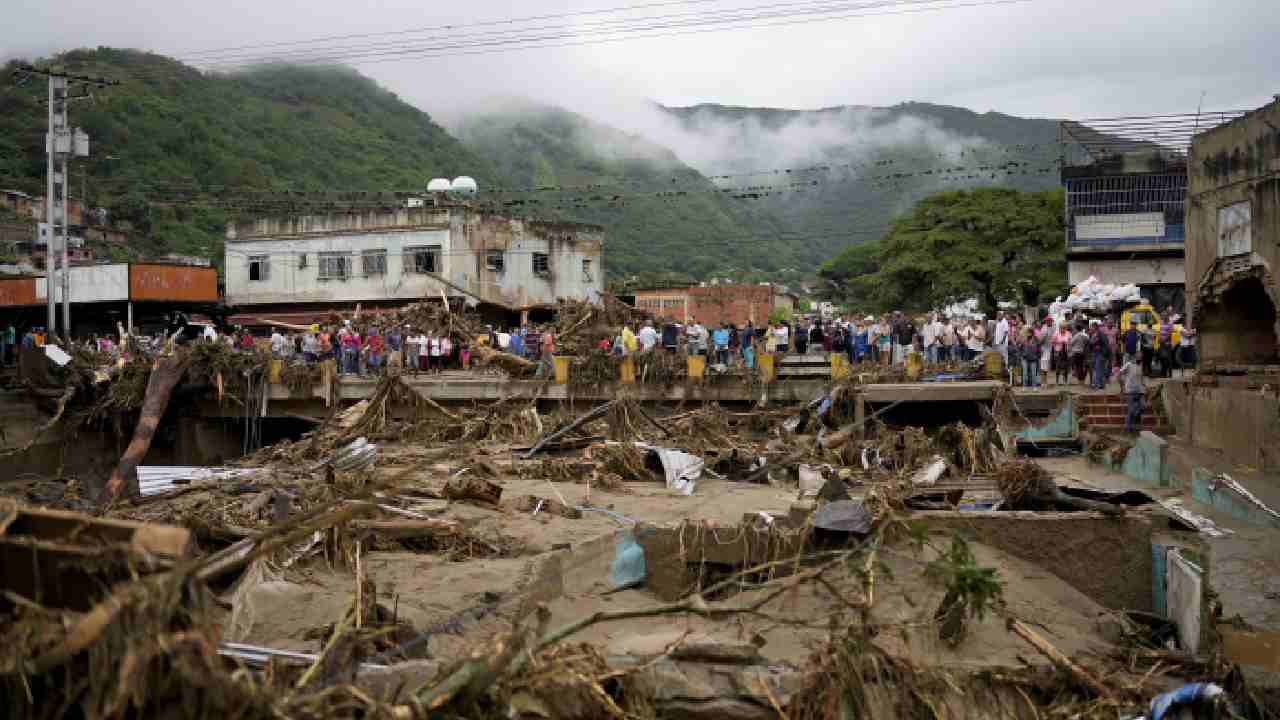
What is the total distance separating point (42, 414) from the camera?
23.2 meters

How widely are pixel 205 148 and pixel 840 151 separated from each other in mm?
102194

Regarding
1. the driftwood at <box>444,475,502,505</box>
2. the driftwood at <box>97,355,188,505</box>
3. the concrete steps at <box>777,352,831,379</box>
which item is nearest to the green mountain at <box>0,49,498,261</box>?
the driftwood at <box>97,355,188,505</box>

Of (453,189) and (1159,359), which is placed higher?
(453,189)

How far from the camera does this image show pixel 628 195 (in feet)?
197

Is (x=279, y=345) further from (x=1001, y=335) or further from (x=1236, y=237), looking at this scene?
(x=1236, y=237)

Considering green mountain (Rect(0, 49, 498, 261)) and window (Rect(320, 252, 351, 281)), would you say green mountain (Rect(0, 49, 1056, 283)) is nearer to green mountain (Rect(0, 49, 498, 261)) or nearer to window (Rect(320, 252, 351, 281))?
A: green mountain (Rect(0, 49, 498, 261))

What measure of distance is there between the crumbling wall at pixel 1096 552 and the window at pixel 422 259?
32.5 m

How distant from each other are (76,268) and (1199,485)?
37976 mm

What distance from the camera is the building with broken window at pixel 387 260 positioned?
38781mm

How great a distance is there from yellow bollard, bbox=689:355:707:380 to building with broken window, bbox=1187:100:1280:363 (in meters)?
9.86

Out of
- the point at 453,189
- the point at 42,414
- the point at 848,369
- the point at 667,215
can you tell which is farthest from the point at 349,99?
the point at 848,369

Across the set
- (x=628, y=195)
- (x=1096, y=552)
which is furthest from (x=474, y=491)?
(x=628, y=195)

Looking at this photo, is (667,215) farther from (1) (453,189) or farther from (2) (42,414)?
(2) (42,414)

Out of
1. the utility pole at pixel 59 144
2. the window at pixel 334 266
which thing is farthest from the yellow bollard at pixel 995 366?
the window at pixel 334 266
